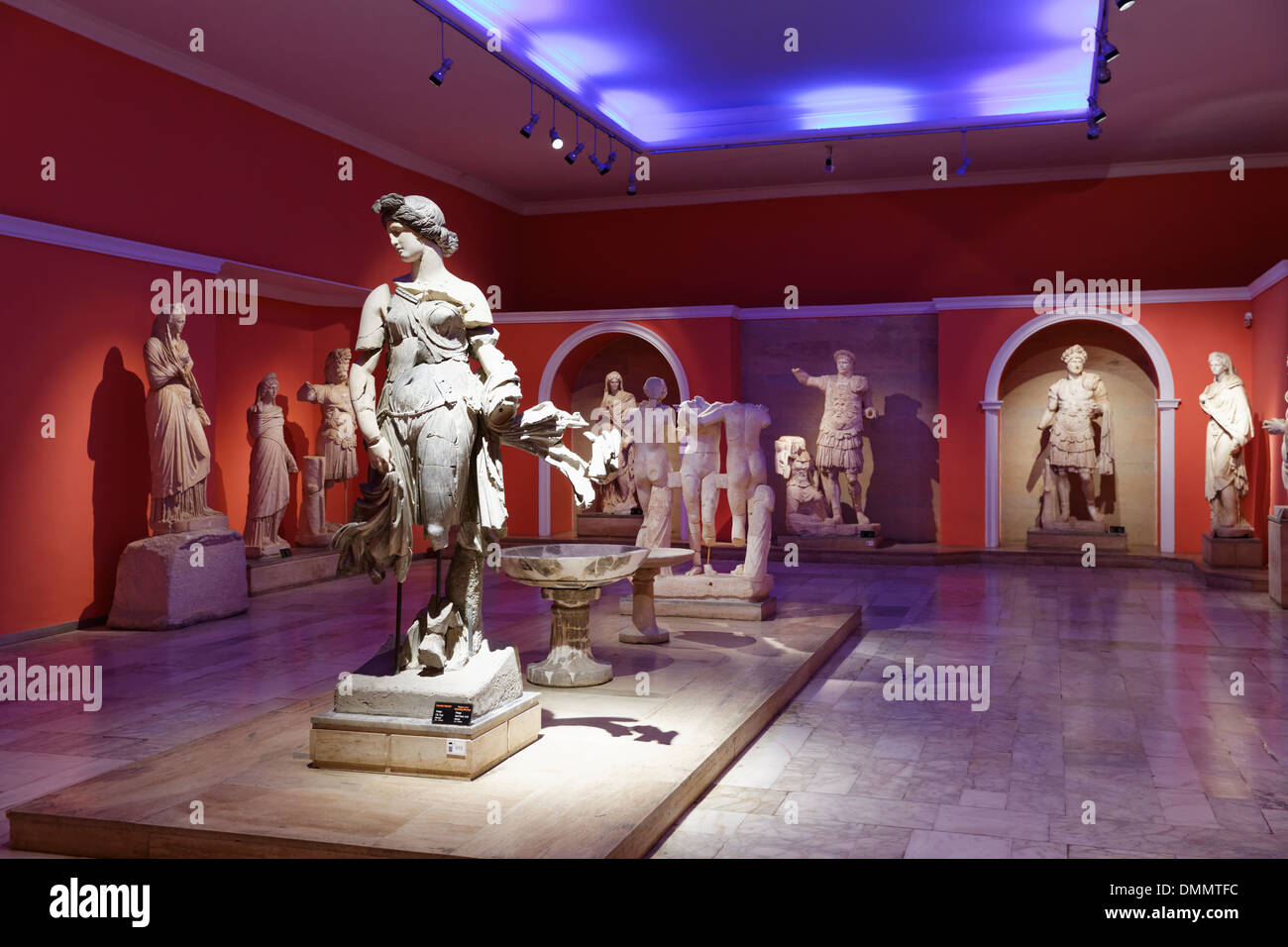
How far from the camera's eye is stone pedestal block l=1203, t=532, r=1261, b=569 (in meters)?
9.88

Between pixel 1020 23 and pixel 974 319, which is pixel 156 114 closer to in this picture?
pixel 1020 23

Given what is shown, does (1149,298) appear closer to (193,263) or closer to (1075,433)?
(1075,433)

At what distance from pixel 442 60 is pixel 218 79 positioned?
78.1 inches

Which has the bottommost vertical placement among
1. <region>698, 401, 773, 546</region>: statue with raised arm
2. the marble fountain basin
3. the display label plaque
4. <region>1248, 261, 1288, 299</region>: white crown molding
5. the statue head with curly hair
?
the display label plaque

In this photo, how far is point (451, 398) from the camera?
14.2ft

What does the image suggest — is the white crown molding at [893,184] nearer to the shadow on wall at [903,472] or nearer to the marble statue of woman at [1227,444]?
the shadow on wall at [903,472]

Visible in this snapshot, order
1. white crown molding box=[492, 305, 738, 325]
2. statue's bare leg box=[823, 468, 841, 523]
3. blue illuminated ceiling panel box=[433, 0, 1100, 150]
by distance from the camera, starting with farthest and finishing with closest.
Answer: white crown molding box=[492, 305, 738, 325] → statue's bare leg box=[823, 468, 841, 523] → blue illuminated ceiling panel box=[433, 0, 1100, 150]

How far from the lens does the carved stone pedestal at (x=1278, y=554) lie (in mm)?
8398

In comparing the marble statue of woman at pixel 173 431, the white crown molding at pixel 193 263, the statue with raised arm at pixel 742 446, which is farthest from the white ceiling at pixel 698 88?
the statue with raised arm at pixel 742 446

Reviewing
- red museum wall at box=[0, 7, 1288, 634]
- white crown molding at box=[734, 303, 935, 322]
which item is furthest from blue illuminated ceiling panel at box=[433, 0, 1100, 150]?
white crown molding at box=[734, 303, 935, 322]

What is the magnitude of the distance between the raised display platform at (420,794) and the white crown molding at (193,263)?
425 centimetres

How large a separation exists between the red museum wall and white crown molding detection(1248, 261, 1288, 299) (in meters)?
0.21

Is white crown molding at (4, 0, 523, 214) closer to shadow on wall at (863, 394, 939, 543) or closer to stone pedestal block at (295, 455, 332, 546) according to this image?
stone pedestal block at (295, 455, 332, 546)

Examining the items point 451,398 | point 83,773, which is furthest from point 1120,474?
point 83,773
